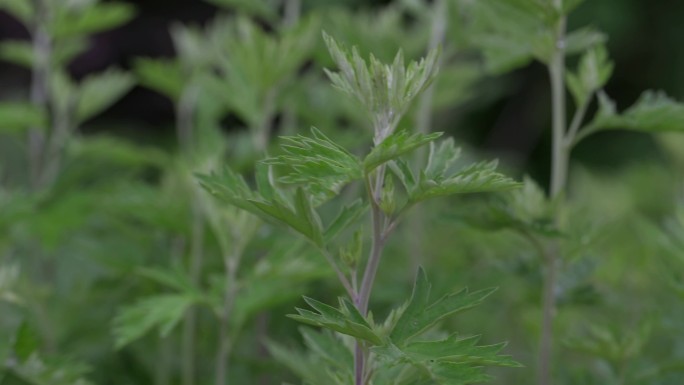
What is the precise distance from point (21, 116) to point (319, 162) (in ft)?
2.06

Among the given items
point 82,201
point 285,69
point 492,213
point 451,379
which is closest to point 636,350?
point 492,213

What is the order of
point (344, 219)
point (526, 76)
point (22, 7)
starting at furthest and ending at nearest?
point (526, 76) < point (22, 7) < point (344, 219)

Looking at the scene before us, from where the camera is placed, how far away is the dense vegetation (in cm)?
53

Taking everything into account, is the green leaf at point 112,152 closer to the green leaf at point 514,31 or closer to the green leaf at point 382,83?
the green leaf at point 514,31

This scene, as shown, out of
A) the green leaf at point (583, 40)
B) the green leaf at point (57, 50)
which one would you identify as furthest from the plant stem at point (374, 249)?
the green leaf at point (57, 50)

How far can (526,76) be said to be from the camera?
143 inches

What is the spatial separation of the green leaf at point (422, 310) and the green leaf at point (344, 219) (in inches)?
2.8

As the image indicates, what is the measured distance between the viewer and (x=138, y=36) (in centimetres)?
329

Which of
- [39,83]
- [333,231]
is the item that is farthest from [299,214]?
[39,83]

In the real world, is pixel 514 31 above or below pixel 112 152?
above

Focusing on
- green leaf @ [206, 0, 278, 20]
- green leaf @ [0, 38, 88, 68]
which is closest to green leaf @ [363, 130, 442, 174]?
green leaf @ [206, 0, 278, 20]

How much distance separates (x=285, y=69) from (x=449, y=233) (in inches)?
16.7

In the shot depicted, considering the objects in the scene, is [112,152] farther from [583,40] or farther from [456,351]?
[456,351]

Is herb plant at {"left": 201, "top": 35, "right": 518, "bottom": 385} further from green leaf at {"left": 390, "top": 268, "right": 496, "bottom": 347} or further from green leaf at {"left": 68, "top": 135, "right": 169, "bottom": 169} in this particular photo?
green leaf at {"left": 68, "top": 135, "right": 169, "bottom": 169}
